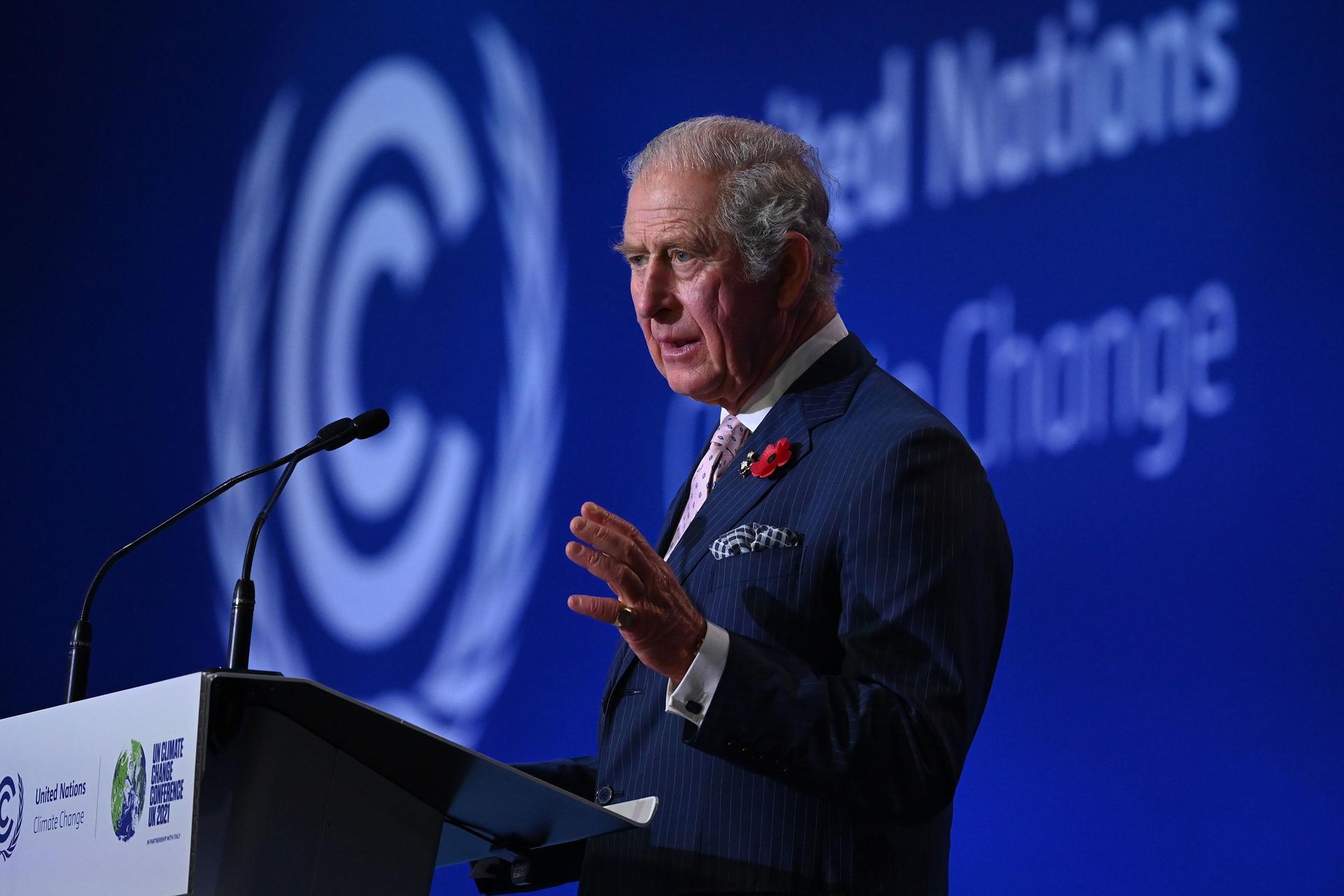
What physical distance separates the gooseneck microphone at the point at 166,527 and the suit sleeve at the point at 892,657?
0.66 m

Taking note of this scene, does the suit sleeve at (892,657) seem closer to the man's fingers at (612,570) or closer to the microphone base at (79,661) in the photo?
the man's fingers at (612,570)

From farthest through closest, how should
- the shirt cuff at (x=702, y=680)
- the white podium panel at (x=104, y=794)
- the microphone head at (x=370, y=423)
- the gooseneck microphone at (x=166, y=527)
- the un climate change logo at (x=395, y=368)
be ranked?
1. the un climate change logo at (x=395, y=368)
2. the microphone head at (x=370, y=423)
3. the gooseneck microphone at (x=166, y=527)
4. the shirt cuff at (x=702, y=680)
5. the white podium panel at (x=104, y=794)

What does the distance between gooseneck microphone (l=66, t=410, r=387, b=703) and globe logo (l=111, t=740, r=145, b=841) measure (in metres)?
0.45

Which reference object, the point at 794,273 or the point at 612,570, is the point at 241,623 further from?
the point at 794,273

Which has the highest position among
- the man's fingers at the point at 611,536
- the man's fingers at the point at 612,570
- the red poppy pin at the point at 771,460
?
the red poppy pin at the point at 771,460

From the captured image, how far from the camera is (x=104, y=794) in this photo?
4.81ft

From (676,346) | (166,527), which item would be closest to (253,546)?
(166,527)

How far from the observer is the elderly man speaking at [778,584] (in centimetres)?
153

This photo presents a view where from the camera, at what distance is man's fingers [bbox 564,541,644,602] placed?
138cm

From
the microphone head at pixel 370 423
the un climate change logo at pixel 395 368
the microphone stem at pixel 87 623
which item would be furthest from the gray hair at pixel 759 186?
the un climate change logo at pixel 395 368

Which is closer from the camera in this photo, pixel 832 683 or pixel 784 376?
pixel 832 683

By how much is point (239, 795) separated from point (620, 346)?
2.36m

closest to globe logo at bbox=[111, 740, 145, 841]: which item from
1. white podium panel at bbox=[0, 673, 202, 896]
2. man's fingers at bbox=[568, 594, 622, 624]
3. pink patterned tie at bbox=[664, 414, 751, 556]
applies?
white podium panel at bbox=[0, 673, 202, 896]

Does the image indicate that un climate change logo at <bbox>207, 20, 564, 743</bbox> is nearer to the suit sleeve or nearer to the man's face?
the man's face
